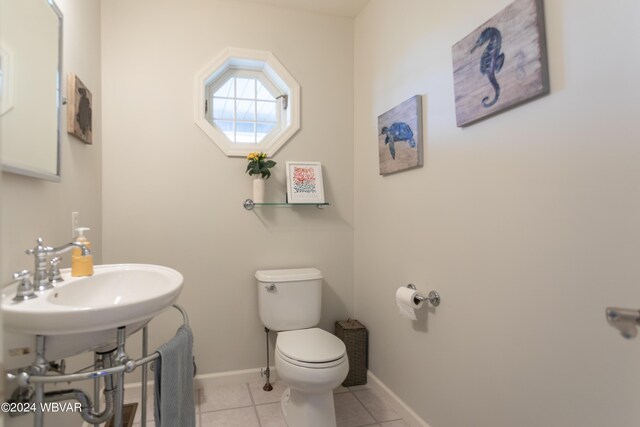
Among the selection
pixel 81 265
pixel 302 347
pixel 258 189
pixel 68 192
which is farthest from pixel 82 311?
pixel 258 189

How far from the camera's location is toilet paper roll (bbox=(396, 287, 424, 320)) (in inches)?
65.2

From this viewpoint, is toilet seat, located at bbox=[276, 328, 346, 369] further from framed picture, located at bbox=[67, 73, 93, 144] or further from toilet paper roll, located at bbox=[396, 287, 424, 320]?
framed picture, located at bbox=[67, 73, 93, 144]

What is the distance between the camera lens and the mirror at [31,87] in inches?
38.5

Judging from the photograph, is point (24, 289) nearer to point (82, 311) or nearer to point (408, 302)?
point (82, 311)

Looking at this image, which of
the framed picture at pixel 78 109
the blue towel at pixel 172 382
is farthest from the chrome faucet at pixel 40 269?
the framed picture at pixel 78 109

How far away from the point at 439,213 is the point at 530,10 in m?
0.83

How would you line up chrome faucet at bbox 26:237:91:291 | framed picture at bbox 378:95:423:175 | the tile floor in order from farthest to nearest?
1. the tile floor
2. framed picture at bbox 378:95:423:175
3. chrome faucet at bbox 26:237:91:291

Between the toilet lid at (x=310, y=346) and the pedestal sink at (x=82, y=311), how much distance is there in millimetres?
740

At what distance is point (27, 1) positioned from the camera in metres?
1.12

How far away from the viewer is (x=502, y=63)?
4.00 ft

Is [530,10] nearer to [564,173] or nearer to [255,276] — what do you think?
[564,173]

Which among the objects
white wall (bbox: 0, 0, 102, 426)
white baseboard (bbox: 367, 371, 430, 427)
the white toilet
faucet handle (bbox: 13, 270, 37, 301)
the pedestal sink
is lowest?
white baseboard (bbox: 367, 371, 430, 427)

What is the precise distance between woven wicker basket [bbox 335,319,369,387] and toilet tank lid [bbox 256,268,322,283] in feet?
1.43

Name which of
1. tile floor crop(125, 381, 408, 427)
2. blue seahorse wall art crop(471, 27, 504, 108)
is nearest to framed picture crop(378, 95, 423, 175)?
blue seahorse wall art crop(471, 27, 504, 108)
